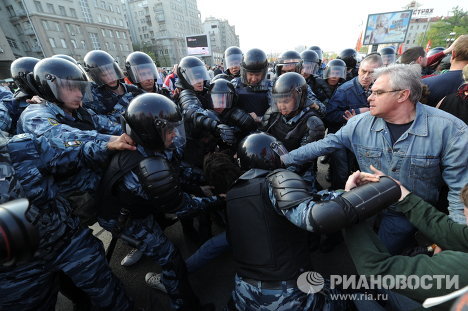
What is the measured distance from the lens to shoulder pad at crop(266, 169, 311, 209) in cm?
125

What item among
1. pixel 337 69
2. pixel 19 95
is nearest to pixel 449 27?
pixel 337 69

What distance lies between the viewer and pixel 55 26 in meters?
31.0

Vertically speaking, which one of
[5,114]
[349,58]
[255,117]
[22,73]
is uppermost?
[22,73]

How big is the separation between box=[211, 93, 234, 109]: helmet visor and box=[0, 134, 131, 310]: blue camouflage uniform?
5.69 ft

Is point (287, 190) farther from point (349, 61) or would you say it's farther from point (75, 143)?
point (349, 61)

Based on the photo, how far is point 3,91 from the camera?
348 centimetres

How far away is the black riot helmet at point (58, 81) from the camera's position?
2037 mm

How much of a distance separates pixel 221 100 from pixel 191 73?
0.76 m

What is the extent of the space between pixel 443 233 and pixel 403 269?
0.49 m

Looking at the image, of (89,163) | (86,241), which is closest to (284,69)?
(89,163)

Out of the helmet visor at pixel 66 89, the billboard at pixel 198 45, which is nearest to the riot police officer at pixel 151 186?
the helmet visor at pixel 66 89

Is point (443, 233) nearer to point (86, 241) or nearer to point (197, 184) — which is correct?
point (197, 184)

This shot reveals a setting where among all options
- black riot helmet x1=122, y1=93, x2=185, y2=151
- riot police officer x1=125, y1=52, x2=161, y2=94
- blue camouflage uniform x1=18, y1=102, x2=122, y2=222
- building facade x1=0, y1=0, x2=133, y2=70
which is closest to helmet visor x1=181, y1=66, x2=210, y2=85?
riot police officer x1=125, y1=52, x2=161, y2=94

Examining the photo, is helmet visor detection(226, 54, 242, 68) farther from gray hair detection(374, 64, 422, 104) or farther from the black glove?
gray hair detection(374, 64, 422, 104)
